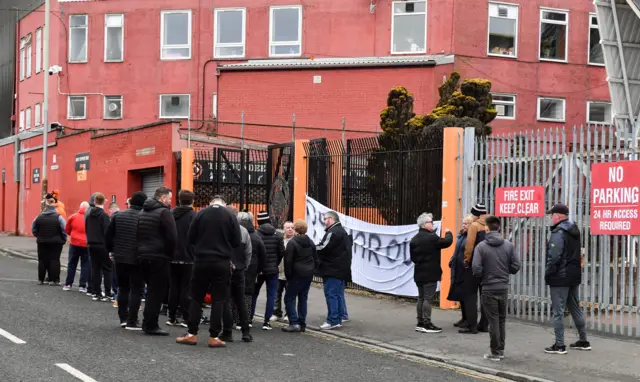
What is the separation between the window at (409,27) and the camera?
3200 centimetres

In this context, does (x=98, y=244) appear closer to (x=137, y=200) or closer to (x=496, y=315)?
(x=137, y=200)

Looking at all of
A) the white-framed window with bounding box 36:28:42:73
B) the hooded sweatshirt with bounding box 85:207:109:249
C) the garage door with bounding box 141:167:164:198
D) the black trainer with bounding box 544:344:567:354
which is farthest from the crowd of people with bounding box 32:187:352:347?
the white-framed window with bounding box 36:28:42:73

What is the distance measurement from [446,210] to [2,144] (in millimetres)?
34610

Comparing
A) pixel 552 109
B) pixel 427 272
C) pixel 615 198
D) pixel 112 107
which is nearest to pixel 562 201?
pixel 615 198

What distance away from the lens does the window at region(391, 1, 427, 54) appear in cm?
3200

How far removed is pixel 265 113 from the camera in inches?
1294

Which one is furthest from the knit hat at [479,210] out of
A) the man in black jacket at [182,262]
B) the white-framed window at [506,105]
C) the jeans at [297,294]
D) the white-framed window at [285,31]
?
the white-framed window at [285,31]

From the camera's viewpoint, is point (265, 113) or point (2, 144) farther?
point (2, 144)

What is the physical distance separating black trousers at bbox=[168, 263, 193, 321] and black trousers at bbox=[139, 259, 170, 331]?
610mm

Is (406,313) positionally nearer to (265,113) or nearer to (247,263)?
(247,263)

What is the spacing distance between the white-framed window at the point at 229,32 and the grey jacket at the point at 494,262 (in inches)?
990

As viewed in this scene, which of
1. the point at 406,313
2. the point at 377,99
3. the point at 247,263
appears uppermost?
the point at 377,99

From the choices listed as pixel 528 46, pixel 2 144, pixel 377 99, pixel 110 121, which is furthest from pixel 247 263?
pixel 2 144

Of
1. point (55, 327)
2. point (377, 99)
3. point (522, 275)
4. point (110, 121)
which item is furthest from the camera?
point (110, 121)
